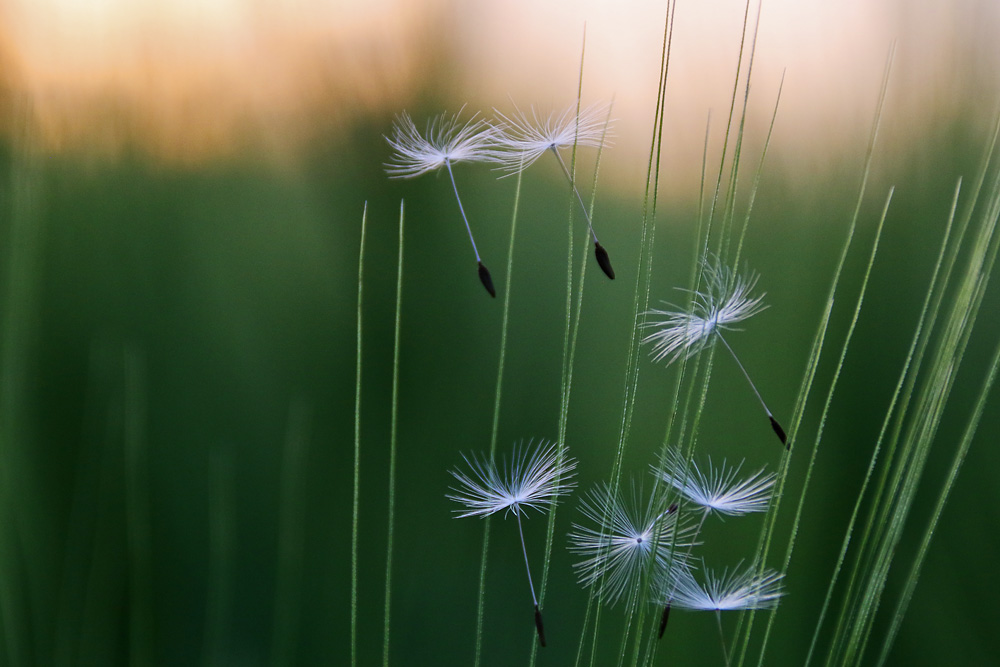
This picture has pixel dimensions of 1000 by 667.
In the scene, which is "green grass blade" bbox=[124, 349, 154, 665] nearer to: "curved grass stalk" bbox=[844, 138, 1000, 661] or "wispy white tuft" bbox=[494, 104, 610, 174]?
"wispy white tuft" bbox=[494, 104, 610, 174]

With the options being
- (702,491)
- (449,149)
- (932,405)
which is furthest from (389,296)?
(932,405)

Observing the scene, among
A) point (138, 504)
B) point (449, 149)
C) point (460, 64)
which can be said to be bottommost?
point (138, 504)

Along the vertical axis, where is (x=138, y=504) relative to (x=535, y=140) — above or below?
below

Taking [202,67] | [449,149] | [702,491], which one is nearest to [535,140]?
[449,149]

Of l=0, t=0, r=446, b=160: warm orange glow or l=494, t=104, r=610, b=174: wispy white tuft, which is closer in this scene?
l=494, t=104, r=610, b=174: wispy white tuft

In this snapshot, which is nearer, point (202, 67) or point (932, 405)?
point (932, 405)

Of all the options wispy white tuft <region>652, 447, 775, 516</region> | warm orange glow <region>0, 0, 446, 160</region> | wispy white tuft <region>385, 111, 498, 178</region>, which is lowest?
wispy white tuft <region>652, 447, 775, 516</region>

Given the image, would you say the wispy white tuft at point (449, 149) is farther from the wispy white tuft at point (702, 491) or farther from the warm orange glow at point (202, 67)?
the wispy white tuft at point (702, 491)

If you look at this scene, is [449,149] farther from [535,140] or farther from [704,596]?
[704,596]

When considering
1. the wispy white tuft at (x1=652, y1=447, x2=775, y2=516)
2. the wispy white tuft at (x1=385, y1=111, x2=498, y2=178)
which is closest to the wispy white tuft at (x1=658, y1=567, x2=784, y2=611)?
the wispy white tuft at (x1=652, y1=447, x2=775, y2=516)
